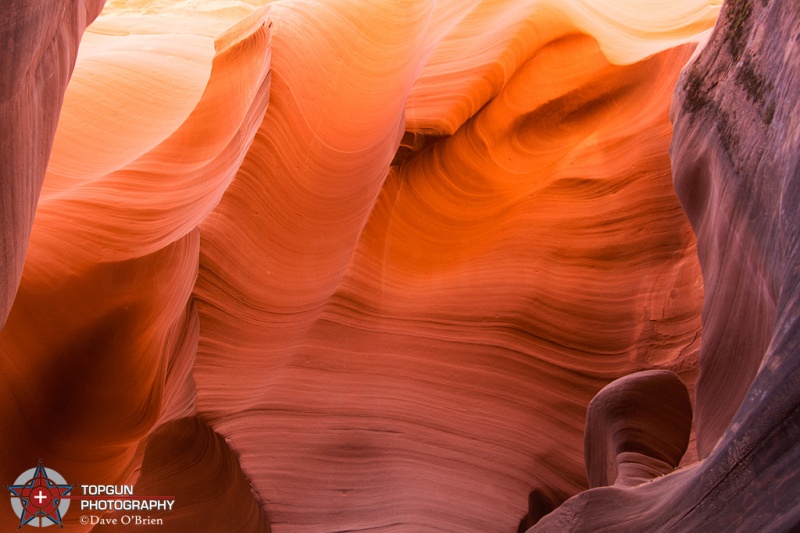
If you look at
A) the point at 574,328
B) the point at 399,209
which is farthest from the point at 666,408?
the point at 399,209

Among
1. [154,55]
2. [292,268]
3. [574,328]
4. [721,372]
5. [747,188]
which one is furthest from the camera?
[154,55]

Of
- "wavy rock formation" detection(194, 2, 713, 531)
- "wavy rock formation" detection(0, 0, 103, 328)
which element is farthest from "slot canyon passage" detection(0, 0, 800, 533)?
"wavy rock formation" detection(0, 0, 103, 328)

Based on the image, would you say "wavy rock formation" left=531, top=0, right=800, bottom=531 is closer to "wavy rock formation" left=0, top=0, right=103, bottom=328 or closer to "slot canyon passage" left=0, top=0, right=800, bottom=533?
"slot canyon passage" left=0, top=0, right=800, bottom=533

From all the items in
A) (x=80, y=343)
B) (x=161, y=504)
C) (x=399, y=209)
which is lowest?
(x=161, y=504)

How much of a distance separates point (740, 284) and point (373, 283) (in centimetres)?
254

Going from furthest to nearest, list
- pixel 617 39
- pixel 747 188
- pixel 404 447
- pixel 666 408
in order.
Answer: pixel 617 39 < pixel 404 447 < pixel 666 408 < pixel 747 188

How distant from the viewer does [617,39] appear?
5176 millimetres

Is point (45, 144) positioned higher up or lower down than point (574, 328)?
higher up

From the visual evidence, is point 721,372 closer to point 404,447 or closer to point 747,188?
point 747,188

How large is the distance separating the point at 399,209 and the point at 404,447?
154cm

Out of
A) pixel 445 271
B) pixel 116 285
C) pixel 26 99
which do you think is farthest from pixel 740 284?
pixel 116 285

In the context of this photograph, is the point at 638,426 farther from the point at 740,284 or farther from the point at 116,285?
the point at 116,285

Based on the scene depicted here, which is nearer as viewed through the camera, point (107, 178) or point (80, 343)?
point (80, 343)

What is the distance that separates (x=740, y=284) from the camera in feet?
8.09
